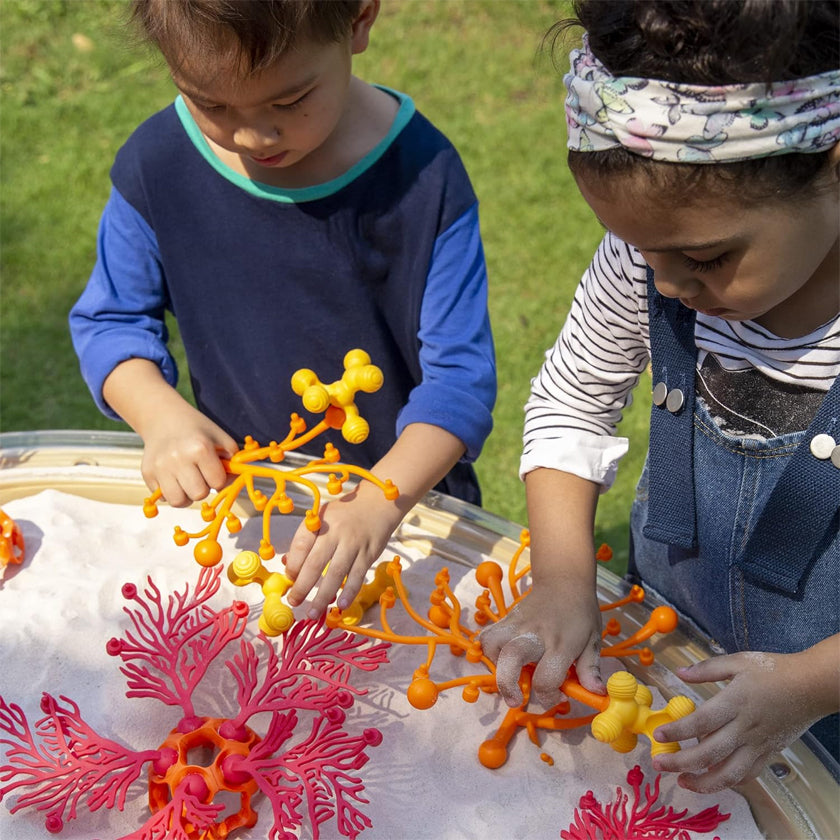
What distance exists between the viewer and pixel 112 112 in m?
Answer: 3.60

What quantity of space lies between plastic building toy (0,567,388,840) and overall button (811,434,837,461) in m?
0.48

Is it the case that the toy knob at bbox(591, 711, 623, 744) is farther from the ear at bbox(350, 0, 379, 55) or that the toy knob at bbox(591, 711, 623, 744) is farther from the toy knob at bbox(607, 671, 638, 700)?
the ear at bbox(350, 0, 379, 55)

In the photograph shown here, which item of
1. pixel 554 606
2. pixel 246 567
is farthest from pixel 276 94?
pixel 554 606

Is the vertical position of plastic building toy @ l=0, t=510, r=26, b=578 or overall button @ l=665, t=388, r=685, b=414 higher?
overall button @ l=665, t=388, r=685, b=414

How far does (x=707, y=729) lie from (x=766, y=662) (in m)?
0.09

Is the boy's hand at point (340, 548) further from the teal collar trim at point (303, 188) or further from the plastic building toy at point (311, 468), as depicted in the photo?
the teal collar trim at point (303, 188)

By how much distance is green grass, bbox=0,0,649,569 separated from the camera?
2.75m

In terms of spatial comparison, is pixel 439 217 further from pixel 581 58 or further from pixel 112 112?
pixel 112 112

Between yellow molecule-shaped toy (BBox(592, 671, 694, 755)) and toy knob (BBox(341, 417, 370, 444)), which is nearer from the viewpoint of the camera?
Answer: yellow molecule-shaped toy (BBox(592, 671, 694, 755))

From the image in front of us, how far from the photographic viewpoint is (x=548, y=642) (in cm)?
100

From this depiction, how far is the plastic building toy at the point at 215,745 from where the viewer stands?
925 mm

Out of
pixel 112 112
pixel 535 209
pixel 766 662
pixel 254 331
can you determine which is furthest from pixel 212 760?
pixel 112 112

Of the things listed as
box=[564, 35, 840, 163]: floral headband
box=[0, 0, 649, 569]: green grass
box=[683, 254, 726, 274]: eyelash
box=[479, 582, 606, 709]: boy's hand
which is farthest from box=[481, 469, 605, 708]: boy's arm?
box=[0, 0, 649, 569]: green grass

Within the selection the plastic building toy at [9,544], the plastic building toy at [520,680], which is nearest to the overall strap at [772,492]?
the plastic building toy at [520,680]
